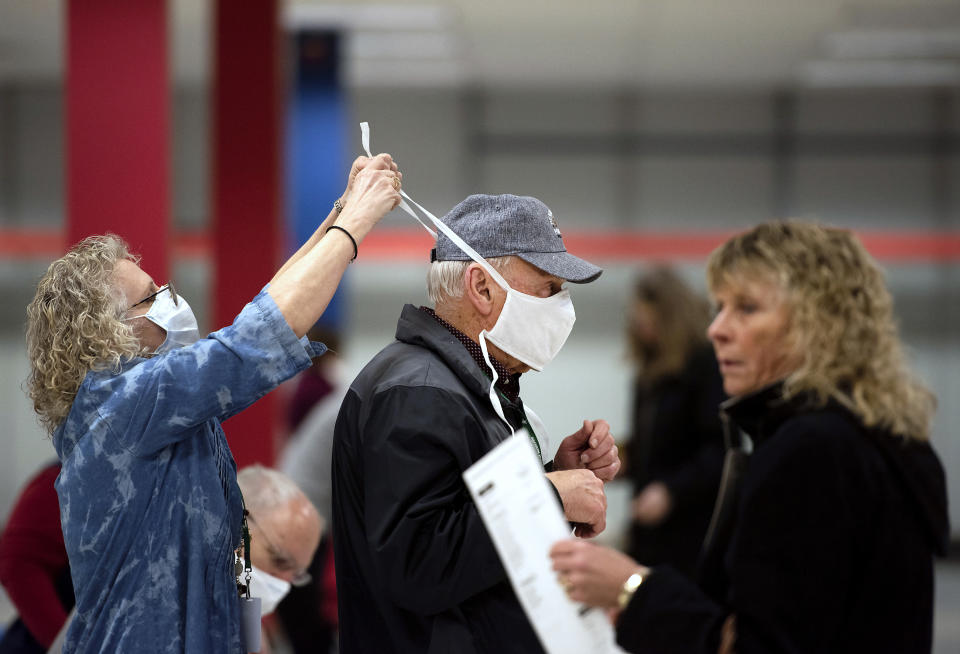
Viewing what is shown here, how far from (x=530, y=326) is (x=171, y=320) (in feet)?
2.15

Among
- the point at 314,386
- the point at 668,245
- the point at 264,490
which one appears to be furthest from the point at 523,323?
the point at 668,245

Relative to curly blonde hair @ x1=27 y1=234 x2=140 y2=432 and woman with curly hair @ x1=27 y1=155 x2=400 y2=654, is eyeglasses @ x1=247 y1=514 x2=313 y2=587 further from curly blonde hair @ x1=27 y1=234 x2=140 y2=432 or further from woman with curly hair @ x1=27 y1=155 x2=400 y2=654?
curly blonde hair @ x1=27 y1=234 x2=140 y2=432

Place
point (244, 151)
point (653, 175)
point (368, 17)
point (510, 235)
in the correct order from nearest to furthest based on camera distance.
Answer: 1. point (510, 235)
2. point (244, 151)
3. point (368, 17)
4. point (653, 175)

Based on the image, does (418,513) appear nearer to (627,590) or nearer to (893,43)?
(627,590)

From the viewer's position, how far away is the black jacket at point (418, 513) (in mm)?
1584

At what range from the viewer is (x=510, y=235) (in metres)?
1.85

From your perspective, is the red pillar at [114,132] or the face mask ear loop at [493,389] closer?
the face mask ear loop at [493,389]

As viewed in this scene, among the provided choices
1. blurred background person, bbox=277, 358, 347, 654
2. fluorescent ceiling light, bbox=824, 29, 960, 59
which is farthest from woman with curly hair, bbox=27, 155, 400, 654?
fluorescent ceiling light, bbox=824, 29, 960, 59

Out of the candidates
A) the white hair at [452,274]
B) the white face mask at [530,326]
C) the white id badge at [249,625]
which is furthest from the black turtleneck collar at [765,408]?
the white id badge at [249,625]

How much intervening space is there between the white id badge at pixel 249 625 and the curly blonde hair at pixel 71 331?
0.47 metres

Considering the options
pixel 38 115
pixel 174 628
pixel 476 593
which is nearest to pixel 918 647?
pixel 476 593

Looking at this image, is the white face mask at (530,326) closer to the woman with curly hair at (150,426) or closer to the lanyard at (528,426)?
the lanyard at (528,426)

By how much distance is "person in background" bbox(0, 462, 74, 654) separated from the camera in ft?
7.97

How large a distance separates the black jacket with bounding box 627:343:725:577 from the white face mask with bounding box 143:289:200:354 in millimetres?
2507
